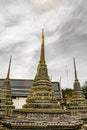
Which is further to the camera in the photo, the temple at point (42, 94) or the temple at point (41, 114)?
the temple at point (42, 94)

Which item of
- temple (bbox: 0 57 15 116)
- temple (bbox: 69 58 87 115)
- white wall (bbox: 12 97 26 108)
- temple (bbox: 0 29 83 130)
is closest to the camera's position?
temple (bbox: 0 29 83 130)

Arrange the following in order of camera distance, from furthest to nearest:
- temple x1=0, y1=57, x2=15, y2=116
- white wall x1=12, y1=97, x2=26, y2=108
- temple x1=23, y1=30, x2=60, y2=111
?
white wall x1=12, y1=97, x2=26, y2=108 → temple x1=0, y1=57, x2=15, y2=116 → temple x1=23, y1=30, x2=60, y2=111

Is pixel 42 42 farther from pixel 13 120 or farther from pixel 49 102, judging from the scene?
pixel 13 120

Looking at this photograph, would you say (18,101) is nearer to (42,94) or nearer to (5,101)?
(5,101)

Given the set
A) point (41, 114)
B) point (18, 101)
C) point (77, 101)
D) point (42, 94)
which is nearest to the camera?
point (41, 114)

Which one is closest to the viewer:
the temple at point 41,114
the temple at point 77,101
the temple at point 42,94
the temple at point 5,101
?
the temple at point 41,114

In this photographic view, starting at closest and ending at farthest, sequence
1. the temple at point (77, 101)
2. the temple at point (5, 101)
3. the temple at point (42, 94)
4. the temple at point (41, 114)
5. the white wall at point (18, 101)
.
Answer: the temple at point (41, 114) → the temple at point (42, 94) → the temple at point (5, 101) → the temple at point (77, 101) → the white wall at point (18, 101)

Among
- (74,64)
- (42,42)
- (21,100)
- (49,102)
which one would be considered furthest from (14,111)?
(21,100)

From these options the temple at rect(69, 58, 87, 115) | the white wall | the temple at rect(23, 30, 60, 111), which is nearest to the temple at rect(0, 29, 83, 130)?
the temple at rect(23, 30, 60, 111)

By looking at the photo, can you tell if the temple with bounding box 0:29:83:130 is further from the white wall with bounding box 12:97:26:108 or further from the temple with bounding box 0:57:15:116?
the white wall with bounding box 12:97:26:108

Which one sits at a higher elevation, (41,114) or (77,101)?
(77,101)

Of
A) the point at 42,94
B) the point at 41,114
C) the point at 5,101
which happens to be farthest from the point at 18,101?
the point at 41,114

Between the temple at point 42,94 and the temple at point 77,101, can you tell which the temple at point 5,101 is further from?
the temple at point 77,101

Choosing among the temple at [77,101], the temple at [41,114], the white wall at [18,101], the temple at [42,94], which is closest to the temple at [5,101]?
the temple at [41,114]
